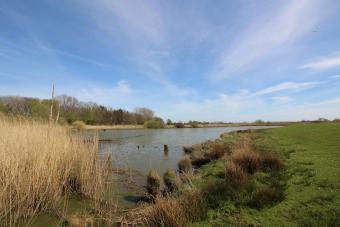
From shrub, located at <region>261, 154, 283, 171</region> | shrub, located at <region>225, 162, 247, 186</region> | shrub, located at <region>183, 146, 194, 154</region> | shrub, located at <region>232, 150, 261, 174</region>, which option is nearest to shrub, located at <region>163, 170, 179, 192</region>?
shrub, located at <region>225, 162, 247, 186</region>

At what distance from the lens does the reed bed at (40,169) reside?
192 inches

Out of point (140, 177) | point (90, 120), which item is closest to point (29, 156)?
point (140, 177)

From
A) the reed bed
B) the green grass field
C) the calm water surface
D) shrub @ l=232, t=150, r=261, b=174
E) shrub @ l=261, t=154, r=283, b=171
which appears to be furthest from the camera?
the calm water surface

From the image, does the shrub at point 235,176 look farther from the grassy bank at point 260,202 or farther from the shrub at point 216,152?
the shrub at point 216,152

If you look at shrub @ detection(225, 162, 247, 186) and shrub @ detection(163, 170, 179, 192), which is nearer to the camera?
shrub @ detection(225, 162, 247, 186)

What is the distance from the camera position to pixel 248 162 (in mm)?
7875

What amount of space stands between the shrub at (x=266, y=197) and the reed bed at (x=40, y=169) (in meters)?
3.79

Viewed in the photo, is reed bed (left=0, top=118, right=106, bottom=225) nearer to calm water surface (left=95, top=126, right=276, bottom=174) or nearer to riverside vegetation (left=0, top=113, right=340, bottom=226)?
riverside vegetation (left=0, top=113, right=340, bottom=226)

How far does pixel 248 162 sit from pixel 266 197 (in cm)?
312

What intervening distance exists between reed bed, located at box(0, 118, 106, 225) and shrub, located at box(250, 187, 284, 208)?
12.4 feet

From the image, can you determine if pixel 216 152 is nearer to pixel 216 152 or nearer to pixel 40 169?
pixel 216 152

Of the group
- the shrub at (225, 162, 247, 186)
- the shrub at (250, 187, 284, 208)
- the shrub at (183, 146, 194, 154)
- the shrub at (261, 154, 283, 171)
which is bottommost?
the shrub at (183, 146, 194, 154)

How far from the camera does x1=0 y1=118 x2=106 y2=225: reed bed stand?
16.0ft

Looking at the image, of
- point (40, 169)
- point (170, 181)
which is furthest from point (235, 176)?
point (40, 169)
